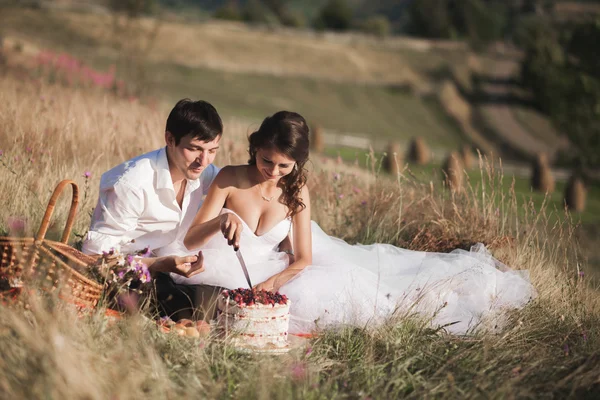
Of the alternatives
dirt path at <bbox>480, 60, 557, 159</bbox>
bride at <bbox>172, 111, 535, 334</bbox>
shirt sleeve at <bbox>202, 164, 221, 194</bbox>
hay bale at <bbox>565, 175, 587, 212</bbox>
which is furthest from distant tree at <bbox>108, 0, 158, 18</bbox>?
dirt path at <bbox>480, 60, 557, 159</bbox>

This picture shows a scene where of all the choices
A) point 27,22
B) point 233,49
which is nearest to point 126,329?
point 27,22

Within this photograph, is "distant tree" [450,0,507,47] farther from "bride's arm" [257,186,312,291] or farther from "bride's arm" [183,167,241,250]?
"bride's arm" [183,167,241,250]

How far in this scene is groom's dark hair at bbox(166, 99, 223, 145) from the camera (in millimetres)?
4152

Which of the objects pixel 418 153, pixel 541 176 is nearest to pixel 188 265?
pixel 541 176

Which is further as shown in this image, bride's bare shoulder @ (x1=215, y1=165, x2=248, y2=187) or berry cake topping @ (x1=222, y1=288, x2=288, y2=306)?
A: bride's bare shoulder @ (x1=215, y1=165, x2=248, y2=187)

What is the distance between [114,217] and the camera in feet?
13.6

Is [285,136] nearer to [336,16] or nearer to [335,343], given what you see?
[335,343]

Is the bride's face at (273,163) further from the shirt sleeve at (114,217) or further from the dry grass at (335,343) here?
the dry grass at (335,343)

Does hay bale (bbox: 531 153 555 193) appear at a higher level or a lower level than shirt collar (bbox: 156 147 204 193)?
lower

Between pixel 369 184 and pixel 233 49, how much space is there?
51468 mm

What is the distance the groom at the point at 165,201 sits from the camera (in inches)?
163

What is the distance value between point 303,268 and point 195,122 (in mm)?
1211

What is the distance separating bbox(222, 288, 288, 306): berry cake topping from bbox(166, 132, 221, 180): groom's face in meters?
0.83

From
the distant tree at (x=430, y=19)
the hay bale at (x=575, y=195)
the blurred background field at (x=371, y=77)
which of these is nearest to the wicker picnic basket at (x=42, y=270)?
the blurred background field at (x=371, y=77)
